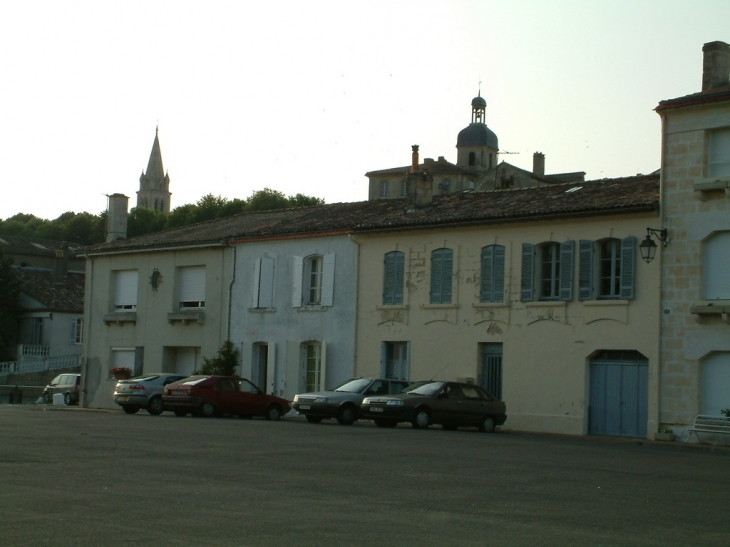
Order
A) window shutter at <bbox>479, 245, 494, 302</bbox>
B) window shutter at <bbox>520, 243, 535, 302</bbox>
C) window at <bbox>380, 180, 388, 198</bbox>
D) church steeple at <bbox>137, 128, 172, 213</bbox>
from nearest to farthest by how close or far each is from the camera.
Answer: window shutter at <bbox>520, 243, 535, 302</bbox> → window shutter at <bbox>479, 245, 494, 302</bbox> → window at <bbox>380, 180, 388, 198</bbox> → church steeple at <bbox>137, 128, 172, 213</bbox>

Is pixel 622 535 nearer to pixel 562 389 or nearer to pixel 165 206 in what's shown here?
pixel 562 389

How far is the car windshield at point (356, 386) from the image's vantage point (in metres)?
28.0

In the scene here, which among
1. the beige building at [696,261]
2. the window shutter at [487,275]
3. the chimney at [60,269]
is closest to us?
the beige building at [696,261]

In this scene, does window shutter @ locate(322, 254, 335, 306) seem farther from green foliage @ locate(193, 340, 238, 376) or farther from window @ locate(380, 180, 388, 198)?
window @ locate(380, 180, 388, 198)

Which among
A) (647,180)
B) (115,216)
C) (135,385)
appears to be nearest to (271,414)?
(135,385)

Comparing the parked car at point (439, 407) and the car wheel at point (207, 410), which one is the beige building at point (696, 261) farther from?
the car wheel at point (207, 410)

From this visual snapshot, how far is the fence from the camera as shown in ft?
191

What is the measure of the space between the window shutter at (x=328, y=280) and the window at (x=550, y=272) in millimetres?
7449

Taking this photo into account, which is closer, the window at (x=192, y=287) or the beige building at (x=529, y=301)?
the beige building at (x=529, y=301)

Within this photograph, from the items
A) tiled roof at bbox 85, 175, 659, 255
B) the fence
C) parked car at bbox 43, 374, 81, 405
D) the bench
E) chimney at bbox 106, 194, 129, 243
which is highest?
chimney at bbox 106, 194, 129, 243

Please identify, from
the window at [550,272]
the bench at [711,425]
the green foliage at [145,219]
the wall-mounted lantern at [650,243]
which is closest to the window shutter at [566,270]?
the window at [550,272]

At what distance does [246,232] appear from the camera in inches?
1503

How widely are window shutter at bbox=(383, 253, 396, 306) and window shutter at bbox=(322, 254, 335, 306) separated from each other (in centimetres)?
220

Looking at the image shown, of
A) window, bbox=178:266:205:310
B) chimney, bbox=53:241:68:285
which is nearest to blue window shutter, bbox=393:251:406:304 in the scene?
window, bbox=178:266:205:310
